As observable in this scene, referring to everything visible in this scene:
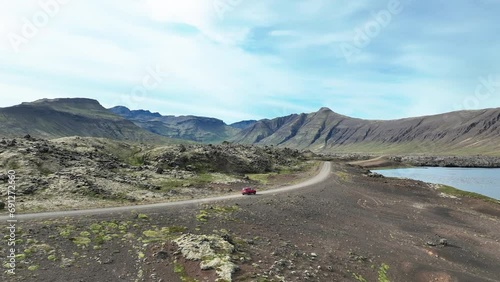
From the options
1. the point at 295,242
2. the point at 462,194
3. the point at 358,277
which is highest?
the point at 462,194

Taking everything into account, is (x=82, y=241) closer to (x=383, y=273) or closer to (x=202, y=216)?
(x=202, y=216)

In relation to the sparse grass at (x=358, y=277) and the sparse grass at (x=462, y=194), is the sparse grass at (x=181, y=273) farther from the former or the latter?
the sparse grass at (x=462, y=194)

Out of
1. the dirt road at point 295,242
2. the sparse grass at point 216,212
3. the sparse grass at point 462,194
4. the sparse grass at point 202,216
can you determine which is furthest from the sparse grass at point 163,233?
the sparse grass at point 462,194

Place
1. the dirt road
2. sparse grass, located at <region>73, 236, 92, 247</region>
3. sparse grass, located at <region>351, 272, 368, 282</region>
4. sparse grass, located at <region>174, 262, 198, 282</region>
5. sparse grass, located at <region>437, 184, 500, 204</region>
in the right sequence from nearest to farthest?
sparse grass, located at <region>174, 262, 198, 282</region>, the dirt road, sparse grass, located at <region>73, 236, 92, 247</region>, sparse grass, located at <region>351, 272, 368, 282</region>, sparse grass, located at <region>437, 184, 500, 204</region>

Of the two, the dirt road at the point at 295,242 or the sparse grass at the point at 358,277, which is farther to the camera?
the sparse grass at the point at 358,277

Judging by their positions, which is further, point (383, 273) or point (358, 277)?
point (383, 273)

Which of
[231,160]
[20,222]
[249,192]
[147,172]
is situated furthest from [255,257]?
[231,160]

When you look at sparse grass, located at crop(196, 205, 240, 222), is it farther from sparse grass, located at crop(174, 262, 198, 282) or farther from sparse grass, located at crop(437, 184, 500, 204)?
sparse grass, located at crop(437, 184, 500, 204)

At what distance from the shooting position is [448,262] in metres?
39.6

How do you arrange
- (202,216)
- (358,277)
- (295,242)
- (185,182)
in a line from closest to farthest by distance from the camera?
1. (358,277)
2. (295,242)
3. (202,216)
4. (185,182)

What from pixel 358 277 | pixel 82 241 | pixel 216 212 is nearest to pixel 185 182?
pixel 216 212

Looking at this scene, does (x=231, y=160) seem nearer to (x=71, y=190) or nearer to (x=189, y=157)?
(x=189, y=157)

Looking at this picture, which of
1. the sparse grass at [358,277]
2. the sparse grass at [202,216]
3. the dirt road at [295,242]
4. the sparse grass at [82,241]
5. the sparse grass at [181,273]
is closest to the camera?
the sparse grass at [181,273]

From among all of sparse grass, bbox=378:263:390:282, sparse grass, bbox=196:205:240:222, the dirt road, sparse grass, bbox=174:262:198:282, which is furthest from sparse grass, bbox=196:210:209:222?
sparse grass, bbox=378:263:390:282
